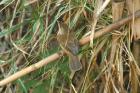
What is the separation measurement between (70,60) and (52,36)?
204 mm

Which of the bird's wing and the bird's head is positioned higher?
the bird's head

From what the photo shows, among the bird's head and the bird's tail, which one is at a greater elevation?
the bird's head

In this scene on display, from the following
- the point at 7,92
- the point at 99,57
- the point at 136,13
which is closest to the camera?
the point at 136,13

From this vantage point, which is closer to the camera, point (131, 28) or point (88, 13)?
point (131, 28)

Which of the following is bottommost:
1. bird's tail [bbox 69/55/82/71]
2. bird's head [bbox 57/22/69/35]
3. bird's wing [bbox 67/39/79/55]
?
bird's tail [bbox 69/55/82/71]

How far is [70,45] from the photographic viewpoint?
1.28 metres

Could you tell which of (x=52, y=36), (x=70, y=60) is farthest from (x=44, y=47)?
(x=70, y=60)

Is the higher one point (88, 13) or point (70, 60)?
point (88, 13)

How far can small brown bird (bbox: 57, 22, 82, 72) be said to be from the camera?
1.26 metres

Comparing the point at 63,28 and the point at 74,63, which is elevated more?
the point at 63,28

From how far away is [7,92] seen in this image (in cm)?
159

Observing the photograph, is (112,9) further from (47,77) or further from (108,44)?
(47,77)

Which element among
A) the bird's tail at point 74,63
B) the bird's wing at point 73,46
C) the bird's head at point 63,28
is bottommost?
the bird's tail at point 74,63

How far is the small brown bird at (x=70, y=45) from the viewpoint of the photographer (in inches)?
49.7
